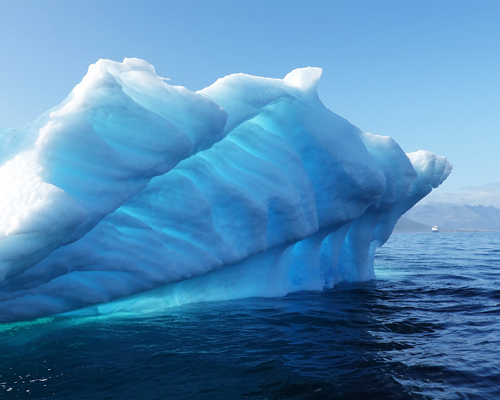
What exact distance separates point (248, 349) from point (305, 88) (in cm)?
635

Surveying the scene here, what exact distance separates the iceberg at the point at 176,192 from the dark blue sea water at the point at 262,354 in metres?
0.71

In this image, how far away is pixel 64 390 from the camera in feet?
12.4

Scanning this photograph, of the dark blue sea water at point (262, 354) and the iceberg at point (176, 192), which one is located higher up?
the iceberg at point (176, 192)

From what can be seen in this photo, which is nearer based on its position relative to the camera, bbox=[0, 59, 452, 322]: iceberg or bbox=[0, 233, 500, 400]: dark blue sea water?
bbox=[0, 233, 500, 400]: dark blue sea water

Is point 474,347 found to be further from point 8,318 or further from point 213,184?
point 8,318

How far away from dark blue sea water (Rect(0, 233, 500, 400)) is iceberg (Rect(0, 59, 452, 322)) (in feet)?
2.34

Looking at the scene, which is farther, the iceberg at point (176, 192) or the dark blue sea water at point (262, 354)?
the iceberg at point (176, 192)

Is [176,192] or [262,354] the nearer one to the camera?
[262,354]

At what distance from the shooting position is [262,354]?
4.84 metres

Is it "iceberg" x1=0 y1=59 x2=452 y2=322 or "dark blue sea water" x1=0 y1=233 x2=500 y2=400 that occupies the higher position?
"iceberg" x1=0 y1=59 x2=452 y2=322

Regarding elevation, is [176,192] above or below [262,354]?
above

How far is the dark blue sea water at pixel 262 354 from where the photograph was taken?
3.87m

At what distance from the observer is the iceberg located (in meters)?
4.78

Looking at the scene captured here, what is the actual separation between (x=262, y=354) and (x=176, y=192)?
2.96 metres
